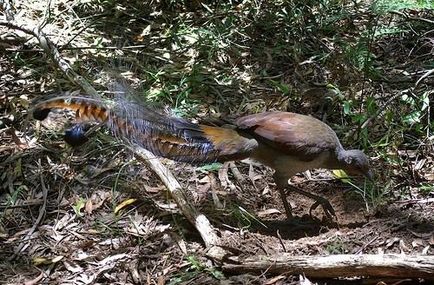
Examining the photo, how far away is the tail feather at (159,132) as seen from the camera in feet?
12.2

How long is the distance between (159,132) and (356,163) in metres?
1.21

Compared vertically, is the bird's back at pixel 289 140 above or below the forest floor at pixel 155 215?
above

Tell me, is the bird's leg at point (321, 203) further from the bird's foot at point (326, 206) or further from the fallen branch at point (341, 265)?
the fallen branch at point (341, 265)

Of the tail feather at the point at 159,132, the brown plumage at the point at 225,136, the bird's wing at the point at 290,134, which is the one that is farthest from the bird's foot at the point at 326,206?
the tail feather at the point at 159,132

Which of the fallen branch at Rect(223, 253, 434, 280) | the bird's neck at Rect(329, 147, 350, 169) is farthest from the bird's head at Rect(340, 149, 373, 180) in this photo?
the fallen branch at Rect(223, 253, 434, 280)

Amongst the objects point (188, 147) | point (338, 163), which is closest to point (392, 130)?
point (338, 163)

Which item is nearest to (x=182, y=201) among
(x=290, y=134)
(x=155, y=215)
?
(x=155, y=215)

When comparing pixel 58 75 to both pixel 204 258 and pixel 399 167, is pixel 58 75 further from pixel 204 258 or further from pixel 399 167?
pixel 399 167

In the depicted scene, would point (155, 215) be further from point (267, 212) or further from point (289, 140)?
Answer: point (289, 140)

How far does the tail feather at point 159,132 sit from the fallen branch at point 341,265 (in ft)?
2.30

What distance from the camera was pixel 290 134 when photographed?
381 cm

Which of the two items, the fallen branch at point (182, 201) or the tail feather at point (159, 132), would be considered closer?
the fallen branch at point (182, 201)

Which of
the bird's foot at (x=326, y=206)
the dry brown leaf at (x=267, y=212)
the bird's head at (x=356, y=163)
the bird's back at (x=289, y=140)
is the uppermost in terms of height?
the bird's back at (x=289, y=140)

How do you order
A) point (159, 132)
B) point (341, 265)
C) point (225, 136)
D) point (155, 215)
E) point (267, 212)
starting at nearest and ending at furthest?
1. point (341, 265)
2. point (159, 132)
3. point (225, 136)
4. point (155, 215)
5. point (267, 212)
